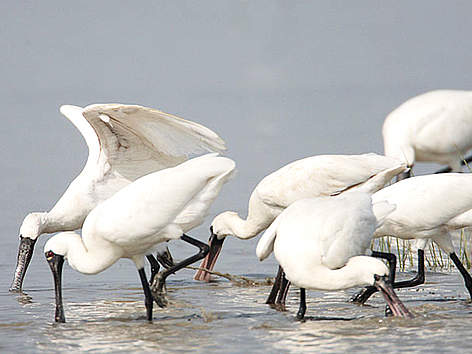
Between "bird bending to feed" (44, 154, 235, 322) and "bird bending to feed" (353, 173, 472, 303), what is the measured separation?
4.57ft

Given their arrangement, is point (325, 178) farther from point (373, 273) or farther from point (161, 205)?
point (373, 273)

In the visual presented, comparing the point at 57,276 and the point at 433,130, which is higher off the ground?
the point at 433,130

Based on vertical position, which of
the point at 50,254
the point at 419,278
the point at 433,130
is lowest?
the point at 419,278

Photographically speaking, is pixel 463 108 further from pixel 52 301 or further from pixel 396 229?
pixel 52 301

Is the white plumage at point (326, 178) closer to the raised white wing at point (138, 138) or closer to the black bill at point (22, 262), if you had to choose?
the raised white wing at point (138, 138)

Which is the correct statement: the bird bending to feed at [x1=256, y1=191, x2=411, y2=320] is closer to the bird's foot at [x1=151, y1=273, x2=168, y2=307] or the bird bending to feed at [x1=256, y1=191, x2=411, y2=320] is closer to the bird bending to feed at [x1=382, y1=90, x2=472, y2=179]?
the bird's foot at [x1=151, y1=273, x2=168, y2=307]

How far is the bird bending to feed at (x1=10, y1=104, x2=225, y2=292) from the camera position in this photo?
952 centimetres

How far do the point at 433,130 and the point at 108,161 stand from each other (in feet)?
14.2

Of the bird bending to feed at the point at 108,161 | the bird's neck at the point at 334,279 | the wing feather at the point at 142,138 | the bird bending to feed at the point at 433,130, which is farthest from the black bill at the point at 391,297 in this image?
the bird bending to feed at the point at 433,130

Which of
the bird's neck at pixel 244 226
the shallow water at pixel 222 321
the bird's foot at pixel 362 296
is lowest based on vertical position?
the shallow water at pixel 222 321

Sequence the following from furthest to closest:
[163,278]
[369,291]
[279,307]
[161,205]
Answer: [163,278] < [279,307] < [369,291] < [161,205]

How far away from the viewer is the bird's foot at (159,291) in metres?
8.72

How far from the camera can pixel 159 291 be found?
29.9 feet

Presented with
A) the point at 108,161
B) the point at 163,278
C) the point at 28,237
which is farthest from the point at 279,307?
the point at 28,237
